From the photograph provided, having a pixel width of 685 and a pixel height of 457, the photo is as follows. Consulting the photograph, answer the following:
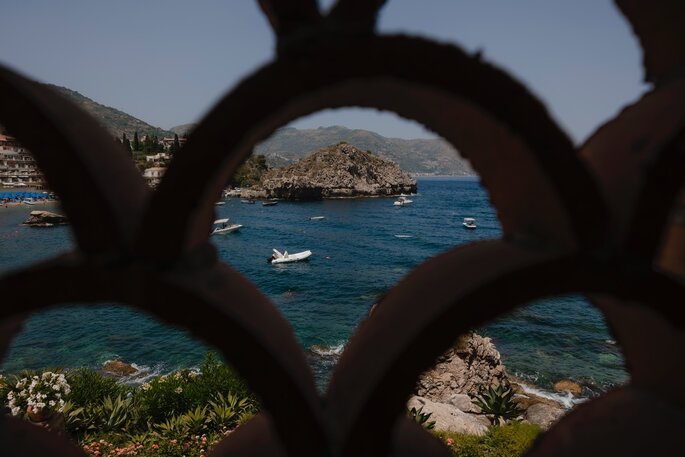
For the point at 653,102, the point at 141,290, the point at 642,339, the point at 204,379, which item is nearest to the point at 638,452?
the point at 642,339

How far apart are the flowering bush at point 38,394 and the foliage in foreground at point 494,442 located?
9.78 m

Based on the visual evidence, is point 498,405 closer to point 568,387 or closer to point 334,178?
point 568,387

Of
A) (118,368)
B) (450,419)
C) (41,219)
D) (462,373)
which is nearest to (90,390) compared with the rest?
(450,419)

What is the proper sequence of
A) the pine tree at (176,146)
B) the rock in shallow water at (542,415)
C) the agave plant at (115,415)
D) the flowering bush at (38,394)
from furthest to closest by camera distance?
1. the rock in shallow water at (542,415)
2. the agave plant at (115,415)
3. the flowering bush at (38,394)
4. the pine tree at (176,146)

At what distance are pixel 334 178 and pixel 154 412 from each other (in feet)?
372

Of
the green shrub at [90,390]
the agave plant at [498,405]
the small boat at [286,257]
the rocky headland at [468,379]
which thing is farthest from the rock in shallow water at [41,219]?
the agave plant at [498,405]

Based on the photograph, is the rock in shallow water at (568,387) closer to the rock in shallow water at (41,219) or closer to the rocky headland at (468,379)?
the rocky headland at (468,379)

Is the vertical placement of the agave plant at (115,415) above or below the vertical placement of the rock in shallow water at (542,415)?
above

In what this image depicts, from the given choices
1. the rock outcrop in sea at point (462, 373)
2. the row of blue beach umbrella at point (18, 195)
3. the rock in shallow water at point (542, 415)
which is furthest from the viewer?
the row of blue beach umbrella at point (18, 195)

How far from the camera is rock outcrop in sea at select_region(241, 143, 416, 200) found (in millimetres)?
115938

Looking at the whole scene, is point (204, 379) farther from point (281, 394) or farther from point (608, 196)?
point (608, 196)

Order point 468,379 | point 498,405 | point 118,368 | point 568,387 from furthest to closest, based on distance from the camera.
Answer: point 118,368, point 568,387, point 468,379, point 498,405

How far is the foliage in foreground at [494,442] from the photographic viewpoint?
34.5 feet

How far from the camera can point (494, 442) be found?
1122 cm
